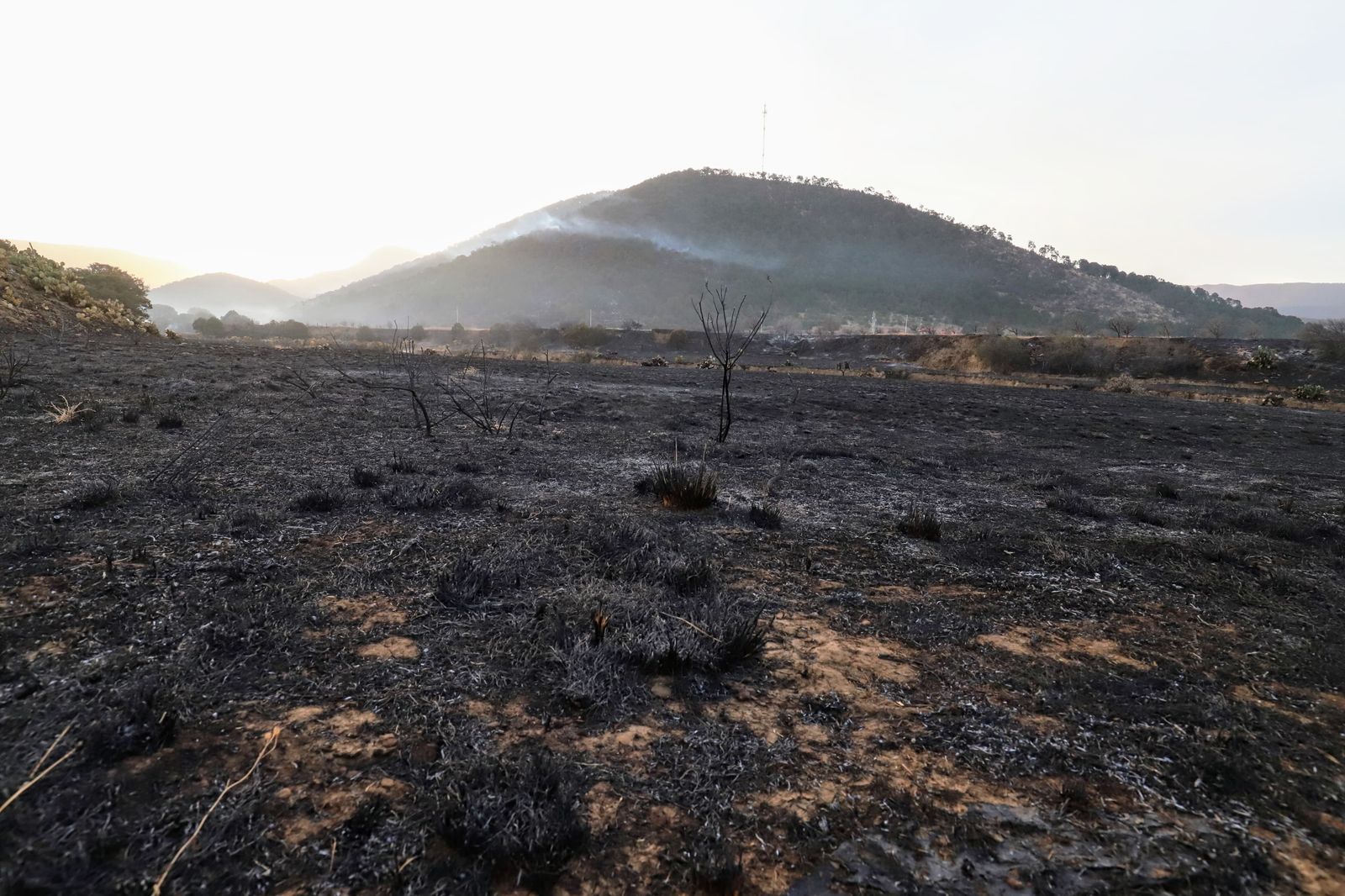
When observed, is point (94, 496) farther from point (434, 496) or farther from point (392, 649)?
point (392, 649)

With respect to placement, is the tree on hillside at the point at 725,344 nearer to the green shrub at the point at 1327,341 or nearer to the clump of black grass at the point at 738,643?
the clump of black grass at the point at 738,643

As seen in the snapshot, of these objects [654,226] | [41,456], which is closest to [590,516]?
[41,456]

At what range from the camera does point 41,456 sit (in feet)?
22.2

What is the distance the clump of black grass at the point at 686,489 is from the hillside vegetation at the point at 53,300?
21039mm

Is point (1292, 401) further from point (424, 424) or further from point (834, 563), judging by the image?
point (424, 424)

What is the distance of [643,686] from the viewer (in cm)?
314

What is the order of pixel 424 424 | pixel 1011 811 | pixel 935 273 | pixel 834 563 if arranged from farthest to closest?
pixel 935 273 → pixel 424 424 → pixel 834 563 → pixel 1011 811

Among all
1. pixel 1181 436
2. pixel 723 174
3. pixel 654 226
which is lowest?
pixel 1181 436

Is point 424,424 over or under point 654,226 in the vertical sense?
under

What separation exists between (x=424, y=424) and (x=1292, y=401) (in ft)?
106

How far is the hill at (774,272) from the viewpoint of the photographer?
8475 cm

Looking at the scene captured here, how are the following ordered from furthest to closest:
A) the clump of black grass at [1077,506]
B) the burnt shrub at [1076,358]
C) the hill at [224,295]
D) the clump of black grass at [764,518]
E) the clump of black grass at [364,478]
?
the hill at [224,295] → the burnt shrub at [1076,358] → the clump of black grass at [1077,506] → the clump of black grass at [364,478] → the clump of black grass at [764,518]

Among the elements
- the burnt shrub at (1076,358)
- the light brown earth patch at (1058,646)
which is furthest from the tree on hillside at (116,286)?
the burnt shrub at (1076,358)

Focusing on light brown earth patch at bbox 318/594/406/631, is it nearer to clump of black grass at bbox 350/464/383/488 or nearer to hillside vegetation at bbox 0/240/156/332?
clump of black grass at bbox 350/464/383/488
